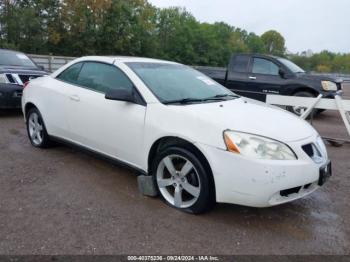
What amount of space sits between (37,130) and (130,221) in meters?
2.87

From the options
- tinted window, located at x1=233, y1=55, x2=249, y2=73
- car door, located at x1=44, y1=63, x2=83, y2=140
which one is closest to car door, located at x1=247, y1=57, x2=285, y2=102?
tinted window, located at x1=233, y1=55, x2=249, y2=73

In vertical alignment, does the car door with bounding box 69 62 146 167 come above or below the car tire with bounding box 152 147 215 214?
above

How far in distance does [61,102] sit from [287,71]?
6912 mm

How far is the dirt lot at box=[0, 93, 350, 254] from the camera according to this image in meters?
3.02

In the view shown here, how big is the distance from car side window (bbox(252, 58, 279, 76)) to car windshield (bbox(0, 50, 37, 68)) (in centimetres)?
609

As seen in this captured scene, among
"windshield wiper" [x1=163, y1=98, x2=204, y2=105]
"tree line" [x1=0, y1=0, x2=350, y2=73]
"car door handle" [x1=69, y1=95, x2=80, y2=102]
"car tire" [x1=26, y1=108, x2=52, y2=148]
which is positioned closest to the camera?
"windshield wiper" [x1=163, y1=98, x2=204, y2=105]

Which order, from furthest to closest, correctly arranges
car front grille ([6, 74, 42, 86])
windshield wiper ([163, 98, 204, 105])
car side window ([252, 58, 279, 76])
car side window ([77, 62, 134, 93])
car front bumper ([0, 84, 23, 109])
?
car side window ([252, 58, 279, 76]) → car front grille ([6, 74, 42, 86]) → car front bumper ([0, 84, 23, 109]) → car side window ([77, 62, 134, 93]) → windshield wiper ([163, 98, 204, 105])

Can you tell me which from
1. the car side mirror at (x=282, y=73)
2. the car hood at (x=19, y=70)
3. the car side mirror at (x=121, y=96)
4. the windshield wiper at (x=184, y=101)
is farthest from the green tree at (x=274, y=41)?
the car side mirror at (x=121, y=96)

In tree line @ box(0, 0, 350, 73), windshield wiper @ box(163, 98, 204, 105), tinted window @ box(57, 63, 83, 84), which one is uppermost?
tree line @ box(0, 0, 350, 73)

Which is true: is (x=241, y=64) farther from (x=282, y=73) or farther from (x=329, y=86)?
(x=329, y=86)

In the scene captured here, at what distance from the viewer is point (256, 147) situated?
320cm

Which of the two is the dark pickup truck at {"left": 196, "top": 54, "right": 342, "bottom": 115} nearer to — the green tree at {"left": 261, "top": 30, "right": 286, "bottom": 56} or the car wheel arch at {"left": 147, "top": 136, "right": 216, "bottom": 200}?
the car wheel arch at {"left": 147, "top": 136, "right": 216, "bottom": 200}

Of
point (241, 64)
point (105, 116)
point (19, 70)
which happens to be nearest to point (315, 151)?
point (105, 116)

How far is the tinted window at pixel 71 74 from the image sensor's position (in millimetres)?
4945
